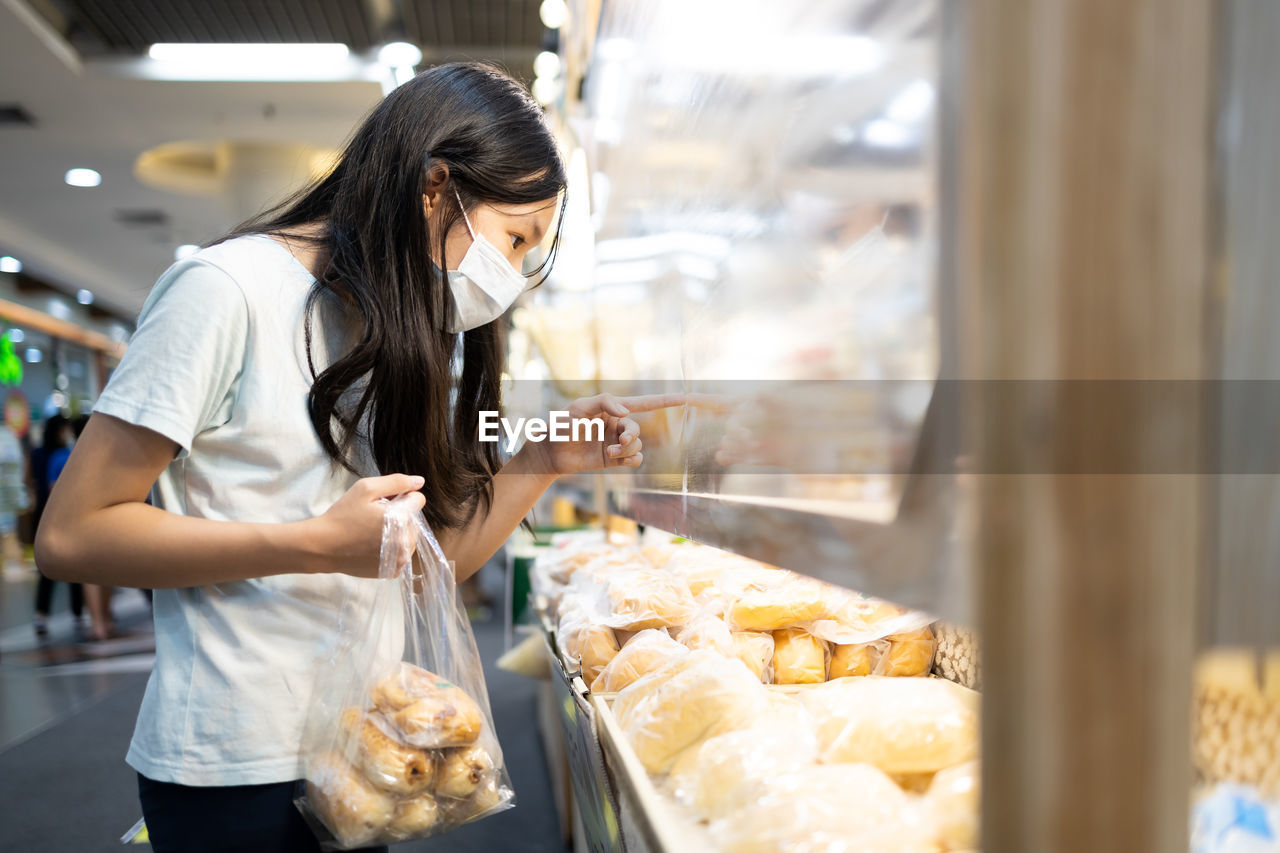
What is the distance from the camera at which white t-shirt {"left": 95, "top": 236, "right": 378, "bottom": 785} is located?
818 millimetres

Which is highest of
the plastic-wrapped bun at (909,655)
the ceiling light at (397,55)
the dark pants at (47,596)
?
A: the ceiling light at (397,55)

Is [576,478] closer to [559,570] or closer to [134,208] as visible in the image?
[559,570]

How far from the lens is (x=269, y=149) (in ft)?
19.9

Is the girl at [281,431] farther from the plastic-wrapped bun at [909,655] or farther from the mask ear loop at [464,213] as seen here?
the plastic-wrapped bun at [909,655]

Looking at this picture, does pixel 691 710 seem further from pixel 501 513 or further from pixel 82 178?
pixel 82 178

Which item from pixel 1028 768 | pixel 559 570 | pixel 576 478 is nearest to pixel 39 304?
pixel 576 478

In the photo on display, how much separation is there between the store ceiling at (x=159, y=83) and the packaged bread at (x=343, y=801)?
311 centimetres

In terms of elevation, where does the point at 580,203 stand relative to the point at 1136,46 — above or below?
above

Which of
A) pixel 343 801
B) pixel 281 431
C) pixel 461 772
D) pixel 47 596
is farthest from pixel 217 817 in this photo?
pixel 47 596

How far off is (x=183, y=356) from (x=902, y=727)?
0.73 metres

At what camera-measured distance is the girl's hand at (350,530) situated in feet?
2.67

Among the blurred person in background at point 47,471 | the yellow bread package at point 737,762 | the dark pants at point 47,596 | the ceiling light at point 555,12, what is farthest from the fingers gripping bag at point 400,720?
the dark pants at point 47,596

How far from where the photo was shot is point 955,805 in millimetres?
699

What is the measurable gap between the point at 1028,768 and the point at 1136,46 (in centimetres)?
30
